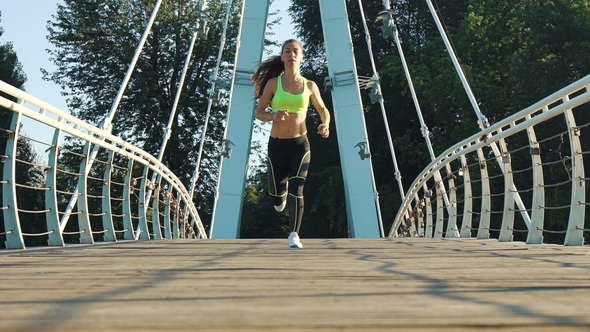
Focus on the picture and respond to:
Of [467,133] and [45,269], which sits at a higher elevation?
[467,133]

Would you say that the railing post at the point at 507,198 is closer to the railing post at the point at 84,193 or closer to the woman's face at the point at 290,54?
the woman's face at the point at 290,54

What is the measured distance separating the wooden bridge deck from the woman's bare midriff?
225cm

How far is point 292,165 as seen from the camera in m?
5.95

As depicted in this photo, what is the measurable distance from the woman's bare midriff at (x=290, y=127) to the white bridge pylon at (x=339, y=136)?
7.32m

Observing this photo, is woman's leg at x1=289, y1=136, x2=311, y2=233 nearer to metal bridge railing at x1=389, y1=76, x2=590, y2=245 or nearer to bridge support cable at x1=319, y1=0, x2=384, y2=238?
metal bridge railing at x1=389, y1=76, x2=590, y2=245

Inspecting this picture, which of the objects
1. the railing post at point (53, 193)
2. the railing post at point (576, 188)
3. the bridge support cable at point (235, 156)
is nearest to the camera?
the railing post at point (576, 188)

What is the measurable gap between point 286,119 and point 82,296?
3.69 m

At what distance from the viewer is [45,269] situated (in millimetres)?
3281

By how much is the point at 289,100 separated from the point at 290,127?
0.63 feet

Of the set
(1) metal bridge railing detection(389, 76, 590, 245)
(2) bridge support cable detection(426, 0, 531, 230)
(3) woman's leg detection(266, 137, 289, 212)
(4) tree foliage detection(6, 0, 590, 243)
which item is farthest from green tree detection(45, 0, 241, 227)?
(3) woman's leg detection(266, 137, 289, 212)

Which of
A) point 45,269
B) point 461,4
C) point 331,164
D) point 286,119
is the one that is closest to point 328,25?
point 286,119

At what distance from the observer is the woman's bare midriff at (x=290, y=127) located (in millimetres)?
5848

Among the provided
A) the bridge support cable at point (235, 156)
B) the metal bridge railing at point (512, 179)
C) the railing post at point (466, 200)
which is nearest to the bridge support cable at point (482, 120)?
the metal bridge railing at point (512, 179)

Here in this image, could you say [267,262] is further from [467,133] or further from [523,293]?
[467,133]
